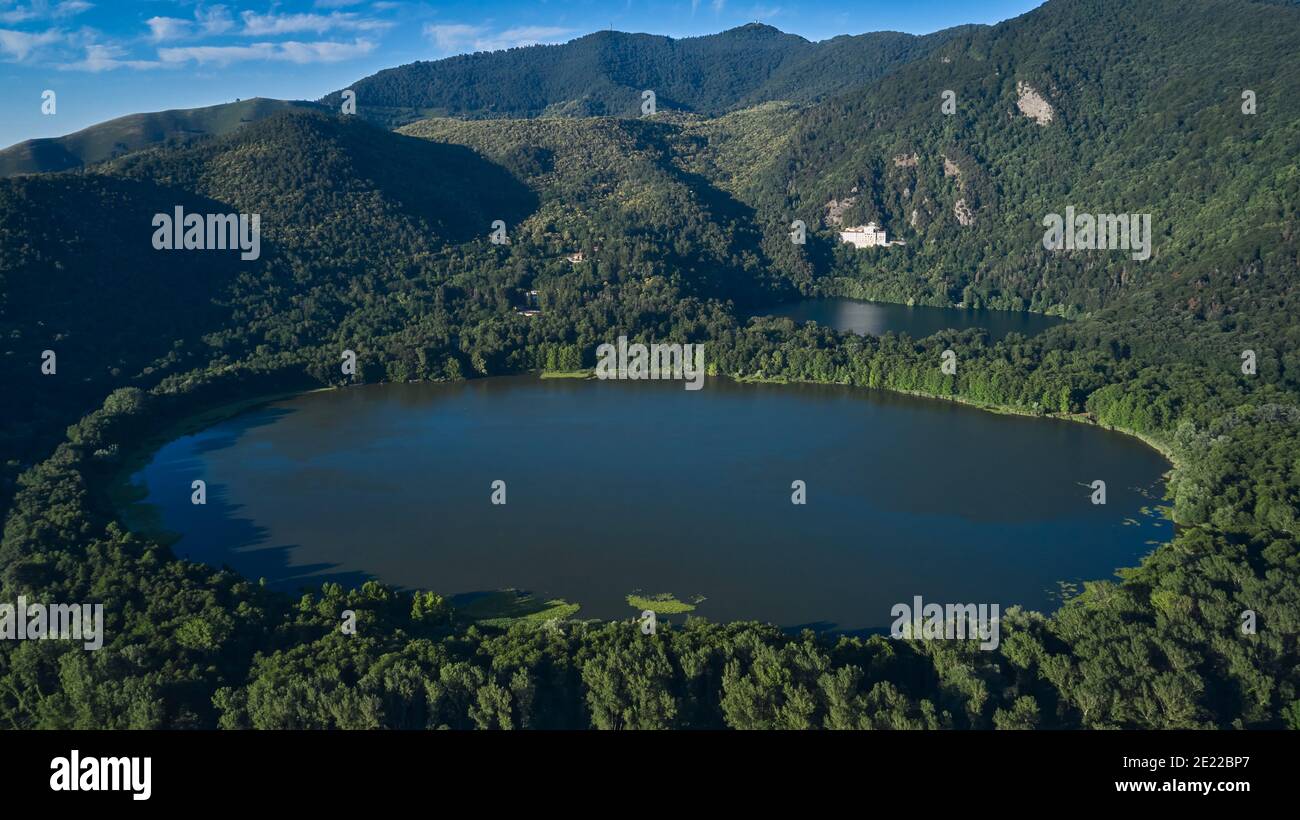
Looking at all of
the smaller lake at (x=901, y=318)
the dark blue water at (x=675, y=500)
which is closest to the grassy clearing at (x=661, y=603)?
the dark blue water at (x=675, y=500)

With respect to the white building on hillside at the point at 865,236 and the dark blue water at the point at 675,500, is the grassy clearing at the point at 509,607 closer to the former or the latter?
the dark blue water at the point at 675,500

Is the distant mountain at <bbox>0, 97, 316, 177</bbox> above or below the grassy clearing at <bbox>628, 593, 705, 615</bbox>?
above

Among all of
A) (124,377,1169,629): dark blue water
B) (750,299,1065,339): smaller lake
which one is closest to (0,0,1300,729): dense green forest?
(124,377,1169,629): dark blue water

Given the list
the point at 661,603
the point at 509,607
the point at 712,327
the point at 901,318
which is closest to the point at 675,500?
the point at 661,603

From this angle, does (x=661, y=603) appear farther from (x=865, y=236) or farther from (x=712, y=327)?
(x=865, y=236)

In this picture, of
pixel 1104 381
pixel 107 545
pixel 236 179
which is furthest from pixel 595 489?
pixel 236 179

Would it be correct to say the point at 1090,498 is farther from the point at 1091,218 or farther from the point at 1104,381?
the point at 1091,218

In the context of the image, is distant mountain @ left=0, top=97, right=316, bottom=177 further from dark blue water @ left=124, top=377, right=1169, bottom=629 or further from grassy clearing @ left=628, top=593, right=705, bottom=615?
grassy clearing @ left=628, top=593, right=705, bottom=615
